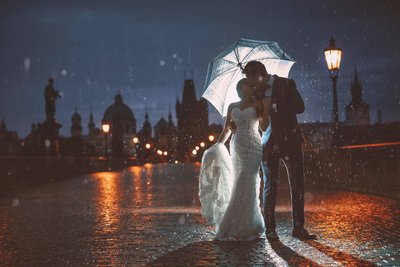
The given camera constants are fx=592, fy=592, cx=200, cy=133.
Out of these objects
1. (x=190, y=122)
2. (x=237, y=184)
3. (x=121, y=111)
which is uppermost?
(x=121, y=111)

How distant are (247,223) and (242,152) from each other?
2.91 feet

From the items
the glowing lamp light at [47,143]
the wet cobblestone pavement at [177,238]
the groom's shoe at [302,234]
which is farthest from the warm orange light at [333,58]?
the glowing lamp light at [47,143]

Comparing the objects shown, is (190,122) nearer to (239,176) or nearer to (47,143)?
(47,143)

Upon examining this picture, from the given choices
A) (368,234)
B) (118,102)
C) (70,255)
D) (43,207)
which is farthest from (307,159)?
(118,102)

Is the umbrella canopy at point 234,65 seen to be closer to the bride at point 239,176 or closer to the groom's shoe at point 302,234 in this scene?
the bride at point 239,176

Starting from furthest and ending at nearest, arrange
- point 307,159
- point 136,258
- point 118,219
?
point 307,159, point 118,219, point 136,258

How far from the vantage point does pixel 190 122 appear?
154250 millimetres

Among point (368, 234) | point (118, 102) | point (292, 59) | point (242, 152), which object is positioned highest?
point (118, 102)

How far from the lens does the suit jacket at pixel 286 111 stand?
7.20 metres

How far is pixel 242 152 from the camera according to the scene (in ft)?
Answer: 24.2

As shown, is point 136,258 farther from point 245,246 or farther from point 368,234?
point 368,234

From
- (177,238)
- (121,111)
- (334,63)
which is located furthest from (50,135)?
(121,111)

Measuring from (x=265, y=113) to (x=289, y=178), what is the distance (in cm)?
86

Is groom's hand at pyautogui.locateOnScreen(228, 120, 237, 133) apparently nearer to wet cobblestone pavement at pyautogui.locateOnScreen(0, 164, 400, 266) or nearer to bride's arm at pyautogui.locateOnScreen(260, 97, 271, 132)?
bride's arm at pyautogui.locateOnScreen(260, 97, 271, 132)
